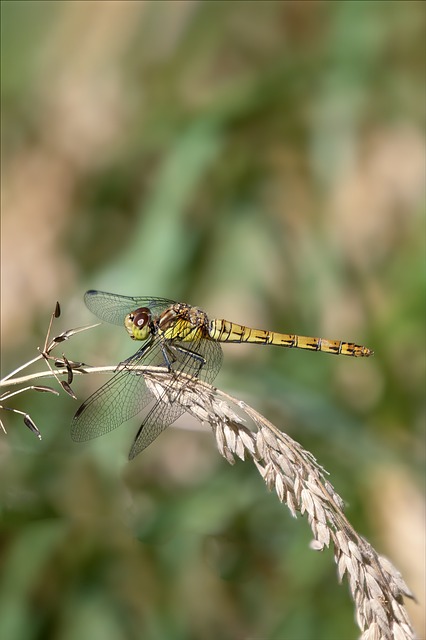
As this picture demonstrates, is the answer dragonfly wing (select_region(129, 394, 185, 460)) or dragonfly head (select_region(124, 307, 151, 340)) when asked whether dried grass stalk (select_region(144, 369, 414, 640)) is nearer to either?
dragonfly wing (select_region(129, 394, 185, 460))

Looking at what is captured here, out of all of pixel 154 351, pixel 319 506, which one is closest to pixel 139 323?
pixel 154 351

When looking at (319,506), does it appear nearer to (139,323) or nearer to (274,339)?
(139,323)

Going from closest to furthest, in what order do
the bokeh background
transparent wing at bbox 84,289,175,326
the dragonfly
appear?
the dragonfly < transparent wing at bbox 84,289,175,326 < the bokeh background

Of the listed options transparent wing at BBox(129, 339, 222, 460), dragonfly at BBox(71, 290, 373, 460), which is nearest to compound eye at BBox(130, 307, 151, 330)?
dragonfly at BBox(71, 290, 373, 460)

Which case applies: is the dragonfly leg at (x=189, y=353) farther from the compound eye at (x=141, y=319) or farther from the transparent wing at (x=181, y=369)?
the compound eye at (x=141, y=319)

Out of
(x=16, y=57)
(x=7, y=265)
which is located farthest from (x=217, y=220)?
(x=16, y=57)

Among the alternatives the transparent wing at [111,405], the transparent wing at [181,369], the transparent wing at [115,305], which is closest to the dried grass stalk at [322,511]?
the transparent wing at [181,369]

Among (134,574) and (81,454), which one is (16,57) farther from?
(134,574)
